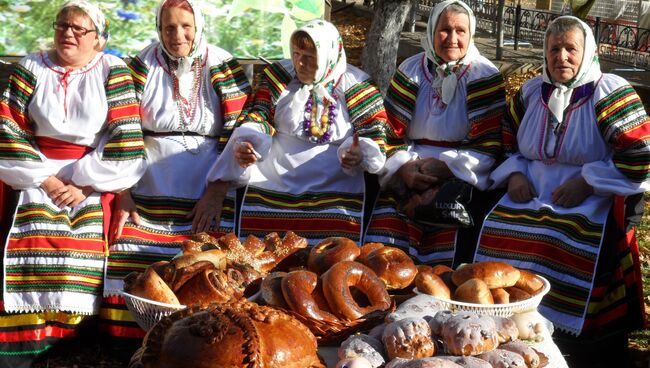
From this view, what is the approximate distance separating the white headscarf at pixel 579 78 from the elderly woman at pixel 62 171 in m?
2.10

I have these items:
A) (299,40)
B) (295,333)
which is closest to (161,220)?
(299,40)

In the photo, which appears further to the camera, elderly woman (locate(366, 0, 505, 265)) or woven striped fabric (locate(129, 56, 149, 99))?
woven striped fabric (locate(129, 56, 149, 99))

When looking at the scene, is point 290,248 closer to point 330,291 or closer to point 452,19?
point 330,291

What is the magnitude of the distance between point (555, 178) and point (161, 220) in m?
2.02

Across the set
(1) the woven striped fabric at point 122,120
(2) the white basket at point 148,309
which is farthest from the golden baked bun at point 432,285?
(1) the woven striped fabric at point 122,120

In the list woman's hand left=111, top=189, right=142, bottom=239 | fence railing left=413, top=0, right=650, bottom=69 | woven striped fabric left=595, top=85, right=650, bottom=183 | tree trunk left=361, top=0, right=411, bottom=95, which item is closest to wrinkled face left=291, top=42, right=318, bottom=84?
woman's hand left=111, top=189, right=142, bottom=239

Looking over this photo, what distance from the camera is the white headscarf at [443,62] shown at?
15.8 ft

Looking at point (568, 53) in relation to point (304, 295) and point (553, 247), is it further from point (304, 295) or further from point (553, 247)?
point (304, 295)

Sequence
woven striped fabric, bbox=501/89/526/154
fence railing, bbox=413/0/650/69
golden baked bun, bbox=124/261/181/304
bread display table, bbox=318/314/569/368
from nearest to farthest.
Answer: bread display table, bbox=318/314/569/368 → golden baked bun, bbox=124/261/181/304 → woven striped fabric, bbox=501/89/526/154 → fence railing, bbox=413/0/650/69

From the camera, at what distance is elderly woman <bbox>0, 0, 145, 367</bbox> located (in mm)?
4418

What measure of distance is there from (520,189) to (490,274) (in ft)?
4.75

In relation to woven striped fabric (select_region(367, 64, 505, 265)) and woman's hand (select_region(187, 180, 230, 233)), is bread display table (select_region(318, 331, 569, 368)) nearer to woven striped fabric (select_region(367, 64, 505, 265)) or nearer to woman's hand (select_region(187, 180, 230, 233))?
woven striped fabric (select_region(367, 64, 505, 265))

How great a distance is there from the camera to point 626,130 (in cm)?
438

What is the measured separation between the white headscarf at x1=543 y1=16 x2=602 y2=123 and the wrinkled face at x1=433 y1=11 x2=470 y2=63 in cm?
45
